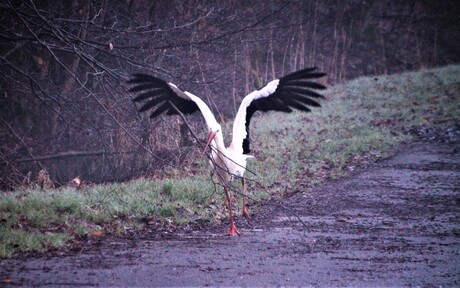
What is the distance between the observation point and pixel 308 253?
7598mm

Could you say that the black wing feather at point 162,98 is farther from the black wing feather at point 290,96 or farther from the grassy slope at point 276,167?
the grassy slope at point 276,167

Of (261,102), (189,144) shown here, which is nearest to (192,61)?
(189,144)

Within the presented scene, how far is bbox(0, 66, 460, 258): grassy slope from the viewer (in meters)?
8.43

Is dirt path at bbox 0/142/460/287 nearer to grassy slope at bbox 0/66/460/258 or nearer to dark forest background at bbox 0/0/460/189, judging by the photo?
grassy slope at bbox 0/66/460/258

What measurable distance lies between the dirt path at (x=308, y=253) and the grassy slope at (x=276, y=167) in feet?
1.99

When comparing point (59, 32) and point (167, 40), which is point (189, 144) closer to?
point (167, 40)

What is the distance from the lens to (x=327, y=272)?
6.78 m

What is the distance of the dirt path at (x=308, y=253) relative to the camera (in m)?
6.47

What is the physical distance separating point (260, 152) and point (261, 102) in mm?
4621

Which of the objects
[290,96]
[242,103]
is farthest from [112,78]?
[290,96]

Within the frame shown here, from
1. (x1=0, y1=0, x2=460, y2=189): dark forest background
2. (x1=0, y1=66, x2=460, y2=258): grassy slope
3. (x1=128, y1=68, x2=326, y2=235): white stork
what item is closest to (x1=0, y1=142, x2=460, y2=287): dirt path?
(x1=0, y1=66, x2=460, y2=258): grassy slope

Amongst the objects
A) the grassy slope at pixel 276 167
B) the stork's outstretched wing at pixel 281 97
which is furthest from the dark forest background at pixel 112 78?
the stork's outstretched wing at pixel 281 97

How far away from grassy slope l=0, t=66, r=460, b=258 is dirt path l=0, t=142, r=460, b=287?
605 mm

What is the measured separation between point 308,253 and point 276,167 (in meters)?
5.21
